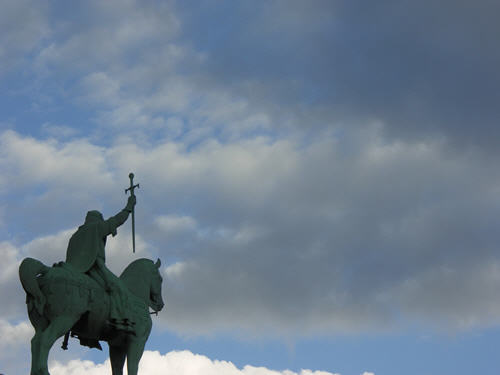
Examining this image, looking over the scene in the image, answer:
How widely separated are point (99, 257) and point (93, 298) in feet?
4.04

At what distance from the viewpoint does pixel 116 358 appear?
23797 millimetres

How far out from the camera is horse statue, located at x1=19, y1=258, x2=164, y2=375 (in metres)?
21.8

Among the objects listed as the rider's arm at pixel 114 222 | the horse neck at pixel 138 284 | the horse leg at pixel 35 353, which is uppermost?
the rider's arm at pixel 114 222

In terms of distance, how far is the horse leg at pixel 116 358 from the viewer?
77.9ft

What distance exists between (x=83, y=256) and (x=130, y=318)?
172 cm

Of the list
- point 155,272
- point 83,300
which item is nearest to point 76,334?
point 83,300

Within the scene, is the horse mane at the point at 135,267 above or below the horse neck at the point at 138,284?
above

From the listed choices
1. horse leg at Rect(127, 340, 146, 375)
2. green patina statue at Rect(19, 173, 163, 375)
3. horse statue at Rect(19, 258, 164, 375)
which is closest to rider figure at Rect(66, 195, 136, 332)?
green patina statue at Rect(19, 173, 163, 375)

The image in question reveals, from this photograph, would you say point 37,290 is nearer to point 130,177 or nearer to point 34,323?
point 34,323

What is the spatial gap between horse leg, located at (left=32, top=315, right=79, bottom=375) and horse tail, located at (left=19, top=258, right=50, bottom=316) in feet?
1.33

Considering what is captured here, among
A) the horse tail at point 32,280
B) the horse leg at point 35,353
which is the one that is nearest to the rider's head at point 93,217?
the horse tail at point 32,280

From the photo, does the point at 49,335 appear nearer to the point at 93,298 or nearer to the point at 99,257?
the point at 93,298

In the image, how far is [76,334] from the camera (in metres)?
23.0

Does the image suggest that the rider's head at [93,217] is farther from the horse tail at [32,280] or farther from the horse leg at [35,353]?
the horse leg at [35,353]
